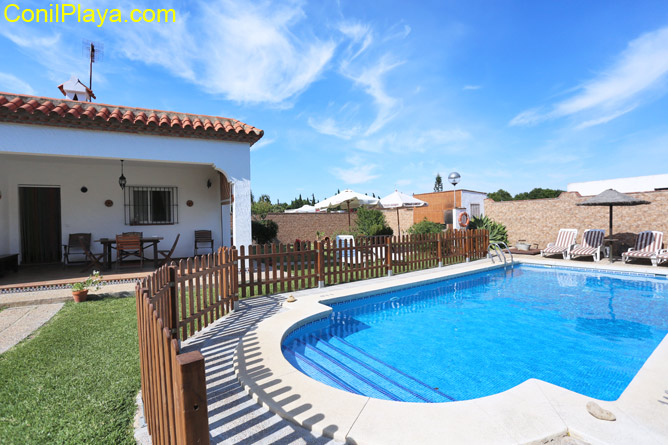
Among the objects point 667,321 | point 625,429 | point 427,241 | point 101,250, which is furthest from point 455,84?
point 101,250

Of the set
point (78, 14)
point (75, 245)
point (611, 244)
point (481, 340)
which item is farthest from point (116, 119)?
point (611, 244)

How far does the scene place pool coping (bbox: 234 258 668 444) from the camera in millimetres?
2328

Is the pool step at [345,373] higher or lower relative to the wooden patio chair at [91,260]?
lower

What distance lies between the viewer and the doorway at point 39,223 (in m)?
9.59

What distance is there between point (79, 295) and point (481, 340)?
7.50 m

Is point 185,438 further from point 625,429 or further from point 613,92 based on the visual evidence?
point 613,92

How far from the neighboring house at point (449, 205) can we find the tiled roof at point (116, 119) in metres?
12.6

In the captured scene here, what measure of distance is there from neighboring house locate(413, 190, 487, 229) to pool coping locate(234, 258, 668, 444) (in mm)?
14491

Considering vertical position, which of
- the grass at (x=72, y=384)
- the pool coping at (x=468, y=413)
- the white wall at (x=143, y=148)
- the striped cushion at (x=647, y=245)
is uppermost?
the white wall at (x=143, y=148)

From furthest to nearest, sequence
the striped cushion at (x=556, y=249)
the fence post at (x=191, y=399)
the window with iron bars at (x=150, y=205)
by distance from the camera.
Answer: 1. the striped cushion at (x=556, y=249)
2. the window with iron bars at (x=150, y=205)
3. the fence post at (x=191, y=399)

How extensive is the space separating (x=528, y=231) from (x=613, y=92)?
674 centimetres

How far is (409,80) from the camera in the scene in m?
12.8

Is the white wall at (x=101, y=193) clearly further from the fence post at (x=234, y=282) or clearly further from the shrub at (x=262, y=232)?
the fence post at (x=234, y=282)

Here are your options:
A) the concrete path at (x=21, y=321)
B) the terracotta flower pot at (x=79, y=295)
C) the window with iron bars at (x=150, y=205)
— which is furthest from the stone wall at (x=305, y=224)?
the concrete path at (x=21, y=321)
